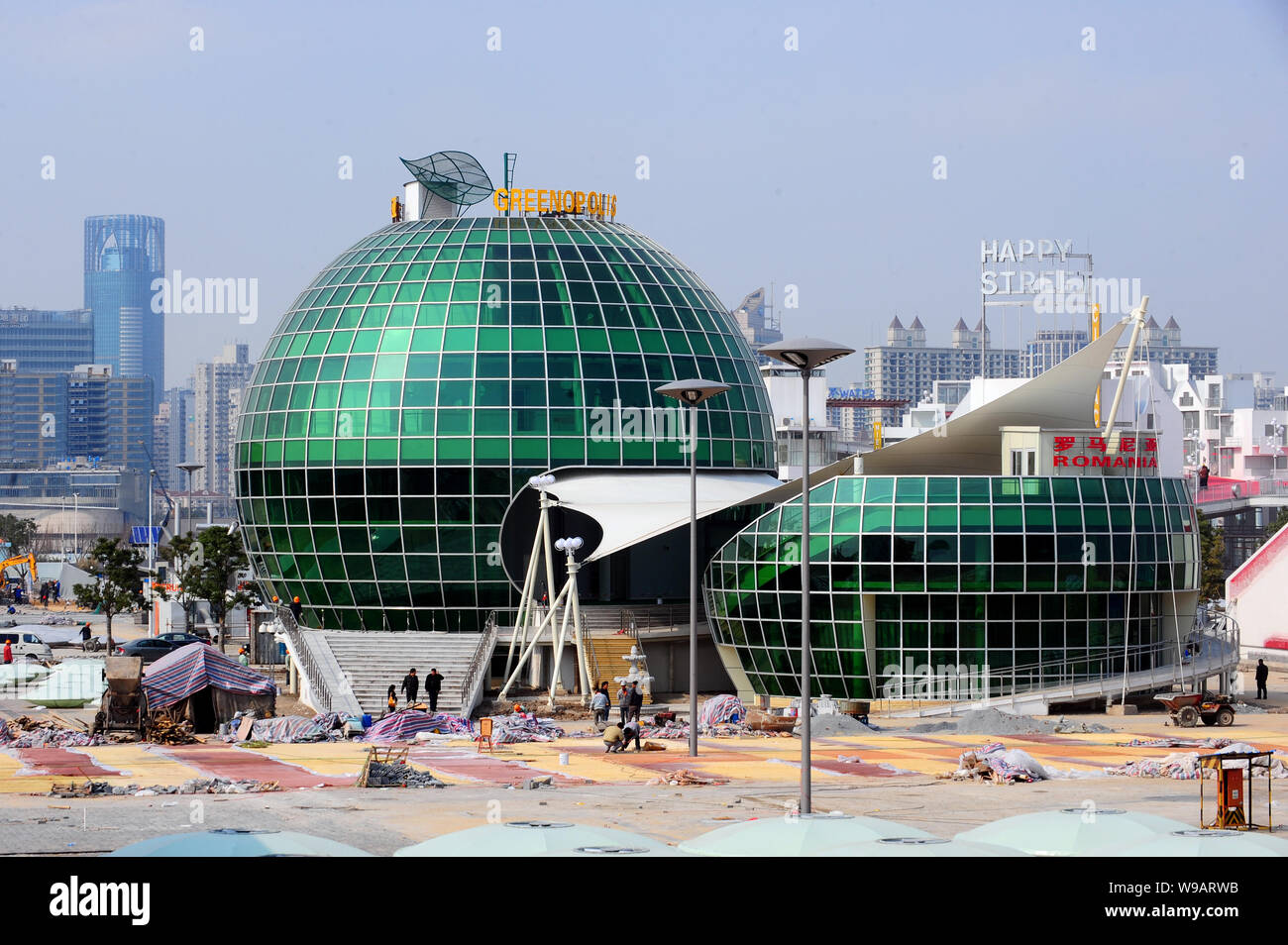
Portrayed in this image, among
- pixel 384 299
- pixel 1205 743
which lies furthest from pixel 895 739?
pixel 384 299

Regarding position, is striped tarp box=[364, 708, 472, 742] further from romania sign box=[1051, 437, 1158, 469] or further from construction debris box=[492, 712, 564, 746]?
romania sign box=[1051, 437, 1158, 469]

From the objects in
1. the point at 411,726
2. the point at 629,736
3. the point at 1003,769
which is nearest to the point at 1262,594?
the point at 411,726

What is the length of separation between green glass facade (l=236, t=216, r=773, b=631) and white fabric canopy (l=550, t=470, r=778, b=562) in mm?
915

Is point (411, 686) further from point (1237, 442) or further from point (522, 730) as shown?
point (1237, 442)

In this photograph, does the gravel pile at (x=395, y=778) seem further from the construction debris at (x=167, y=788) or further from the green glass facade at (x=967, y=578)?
the green glass facade at (x=967, y=578)

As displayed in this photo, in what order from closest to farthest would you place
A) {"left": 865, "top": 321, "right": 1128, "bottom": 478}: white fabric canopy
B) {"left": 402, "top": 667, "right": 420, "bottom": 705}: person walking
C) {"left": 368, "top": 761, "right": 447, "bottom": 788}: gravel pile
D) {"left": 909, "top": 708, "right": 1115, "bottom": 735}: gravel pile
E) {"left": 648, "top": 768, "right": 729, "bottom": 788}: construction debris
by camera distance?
{"left": 368, "top": 761, "right": 447, "bottom": 788}: gravel pile, {"left": 648, "top": 768, "right": 729, "bottom": 788}: construction debris, {"left": 909, "top": 708, "right": 1115, "bottom": 735}: gravel pile, {"left": 402, "top": 667, "right": 420, "bottom": 705}: person walking, {"left": 865, "top": 321, "right": 1128, "bottom": 478}: white fabric canopy

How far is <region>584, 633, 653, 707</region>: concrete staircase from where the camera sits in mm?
61781

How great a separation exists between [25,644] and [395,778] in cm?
6284

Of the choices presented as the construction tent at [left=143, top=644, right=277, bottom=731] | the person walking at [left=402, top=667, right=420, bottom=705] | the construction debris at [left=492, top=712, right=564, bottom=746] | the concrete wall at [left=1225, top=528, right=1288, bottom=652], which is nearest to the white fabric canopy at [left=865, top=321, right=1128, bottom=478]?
the construction debris at [left=492, top=712, right=564, bottom=746]

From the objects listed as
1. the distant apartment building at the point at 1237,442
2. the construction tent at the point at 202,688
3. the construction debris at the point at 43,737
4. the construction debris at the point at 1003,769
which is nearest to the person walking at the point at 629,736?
the construction debris at the point at 1003,769

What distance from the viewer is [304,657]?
64062 millimetres

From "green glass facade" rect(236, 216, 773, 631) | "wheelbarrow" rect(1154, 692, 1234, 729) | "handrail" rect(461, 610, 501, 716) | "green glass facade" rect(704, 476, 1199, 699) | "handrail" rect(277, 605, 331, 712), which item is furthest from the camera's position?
"green glass facade" rect(236, 216, 773, 631)
